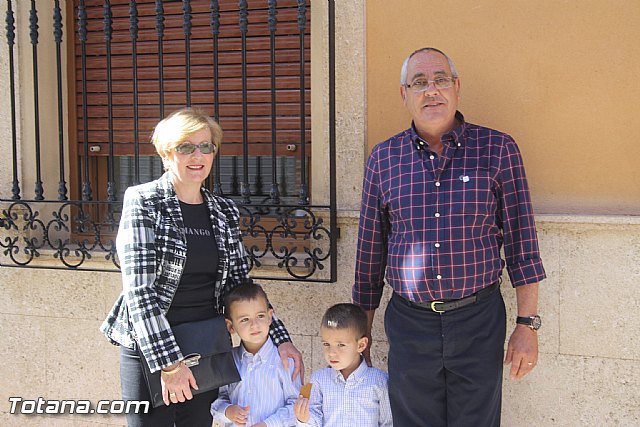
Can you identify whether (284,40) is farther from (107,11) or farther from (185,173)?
(185,173)

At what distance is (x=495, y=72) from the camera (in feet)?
10.1

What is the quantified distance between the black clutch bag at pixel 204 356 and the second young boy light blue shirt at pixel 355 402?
41 cm

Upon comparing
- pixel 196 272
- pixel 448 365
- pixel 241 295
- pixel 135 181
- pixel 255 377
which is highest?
pixel 135 181

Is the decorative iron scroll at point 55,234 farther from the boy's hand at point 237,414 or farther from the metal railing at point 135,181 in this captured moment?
the boy's hand at point 237,414

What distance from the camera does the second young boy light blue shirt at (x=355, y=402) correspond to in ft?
Answer: 8.95

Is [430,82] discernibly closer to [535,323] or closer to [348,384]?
[535,323]

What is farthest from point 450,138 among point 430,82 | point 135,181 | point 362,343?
point 135,181

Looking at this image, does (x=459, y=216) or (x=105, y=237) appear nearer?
(x=459, y=216)

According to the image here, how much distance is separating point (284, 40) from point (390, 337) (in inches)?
71.8

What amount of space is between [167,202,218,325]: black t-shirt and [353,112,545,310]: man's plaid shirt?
0.73 metres

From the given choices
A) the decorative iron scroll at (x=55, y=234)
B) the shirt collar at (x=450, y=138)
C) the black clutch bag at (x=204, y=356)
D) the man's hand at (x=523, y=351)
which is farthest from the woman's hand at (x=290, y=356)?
the decorative iron scroll at (x=55, y=234)

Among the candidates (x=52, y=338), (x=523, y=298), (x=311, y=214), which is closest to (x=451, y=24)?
(x=311, y=214)

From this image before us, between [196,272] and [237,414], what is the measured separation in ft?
1.97

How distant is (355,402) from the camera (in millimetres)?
2738
